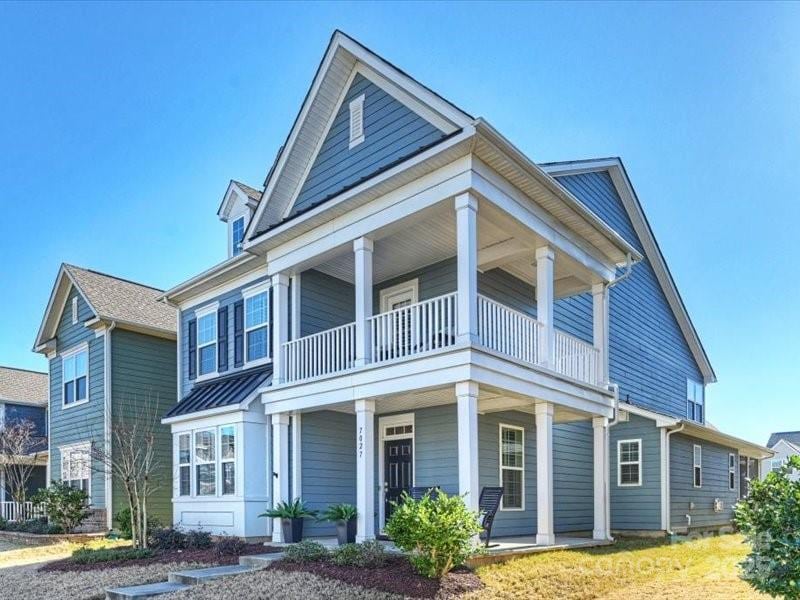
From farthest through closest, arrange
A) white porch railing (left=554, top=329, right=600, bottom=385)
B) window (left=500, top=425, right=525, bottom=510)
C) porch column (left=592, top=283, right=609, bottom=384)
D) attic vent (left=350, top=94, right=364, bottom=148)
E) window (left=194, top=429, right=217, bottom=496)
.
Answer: window (left=194, top=429, right=217, bottom=496) → window (left=500, top=425, right=525, bottom=510) → porch column (left=592, top=283, right=609, bottom=384) → attic vent (left=350, top=94, right=364, bottom=148) → white porch railing (left=554, top=329, right=600, bottom=385)

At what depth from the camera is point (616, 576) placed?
1057cm

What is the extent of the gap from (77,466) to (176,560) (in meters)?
10.5

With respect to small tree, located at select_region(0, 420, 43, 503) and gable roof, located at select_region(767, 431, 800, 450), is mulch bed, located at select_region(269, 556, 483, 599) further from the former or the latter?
gable roof, located at select_region(767, 431, 800, 450)

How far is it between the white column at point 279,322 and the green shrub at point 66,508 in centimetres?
829

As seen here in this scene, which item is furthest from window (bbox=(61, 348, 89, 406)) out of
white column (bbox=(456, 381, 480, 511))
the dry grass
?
the dry grass

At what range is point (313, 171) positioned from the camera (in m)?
14.1

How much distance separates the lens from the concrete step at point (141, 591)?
9344mm

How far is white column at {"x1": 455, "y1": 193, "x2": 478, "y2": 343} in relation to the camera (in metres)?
9.96

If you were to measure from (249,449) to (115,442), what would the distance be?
4.27m

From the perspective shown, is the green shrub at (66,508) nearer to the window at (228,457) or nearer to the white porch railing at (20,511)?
the white porch railing at (20,511)

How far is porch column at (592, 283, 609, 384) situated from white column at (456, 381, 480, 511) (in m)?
4.92

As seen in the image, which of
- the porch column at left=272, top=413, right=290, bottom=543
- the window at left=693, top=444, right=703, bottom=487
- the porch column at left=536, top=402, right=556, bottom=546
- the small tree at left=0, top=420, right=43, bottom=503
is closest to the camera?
the porch column at left=536, top=402, right=556, bottom=546

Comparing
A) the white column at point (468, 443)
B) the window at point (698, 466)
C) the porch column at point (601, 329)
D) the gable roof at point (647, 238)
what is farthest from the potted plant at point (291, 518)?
the window at point (698, 466)

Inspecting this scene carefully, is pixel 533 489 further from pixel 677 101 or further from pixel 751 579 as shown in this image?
pixel 677 101
